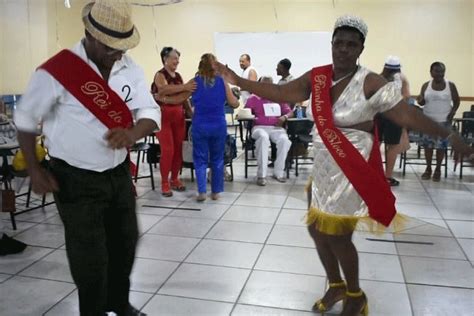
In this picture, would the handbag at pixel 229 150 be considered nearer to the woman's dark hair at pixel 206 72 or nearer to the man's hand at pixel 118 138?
the woman's dark hair at pixel 206 72

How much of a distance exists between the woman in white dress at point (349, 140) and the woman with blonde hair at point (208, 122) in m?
2.15

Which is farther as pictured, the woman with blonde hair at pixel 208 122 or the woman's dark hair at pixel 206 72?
the woman with blonde hair at pixel 208 122

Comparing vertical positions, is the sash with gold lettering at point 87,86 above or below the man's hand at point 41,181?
above

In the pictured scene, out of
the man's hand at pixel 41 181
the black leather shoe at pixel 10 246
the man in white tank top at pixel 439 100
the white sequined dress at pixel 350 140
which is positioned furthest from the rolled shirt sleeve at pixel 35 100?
the man in white tank top at pixel 439 100

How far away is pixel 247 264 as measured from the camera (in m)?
2.99

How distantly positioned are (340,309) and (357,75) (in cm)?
121

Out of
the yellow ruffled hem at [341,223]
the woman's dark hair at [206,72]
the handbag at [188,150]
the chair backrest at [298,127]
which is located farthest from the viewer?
the chair backrest at [298,127]

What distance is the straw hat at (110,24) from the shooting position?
1642 millimetres

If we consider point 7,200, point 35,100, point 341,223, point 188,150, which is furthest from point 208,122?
point 35,100

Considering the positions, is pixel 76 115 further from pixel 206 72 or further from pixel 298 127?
pixel 298 127

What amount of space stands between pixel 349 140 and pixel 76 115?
3.67ft

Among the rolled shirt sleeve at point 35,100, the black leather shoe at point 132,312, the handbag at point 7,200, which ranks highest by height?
the rolled shirt sleeve at point 35,100

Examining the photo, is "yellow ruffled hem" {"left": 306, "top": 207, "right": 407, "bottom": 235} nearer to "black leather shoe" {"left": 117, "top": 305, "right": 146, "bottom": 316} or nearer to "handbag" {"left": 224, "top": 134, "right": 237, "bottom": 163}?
"black leather shoe" {"left": 117, "top": 305, "right": 146, "bottom": 316}

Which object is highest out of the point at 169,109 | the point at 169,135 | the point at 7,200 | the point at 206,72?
the point at 206,72
